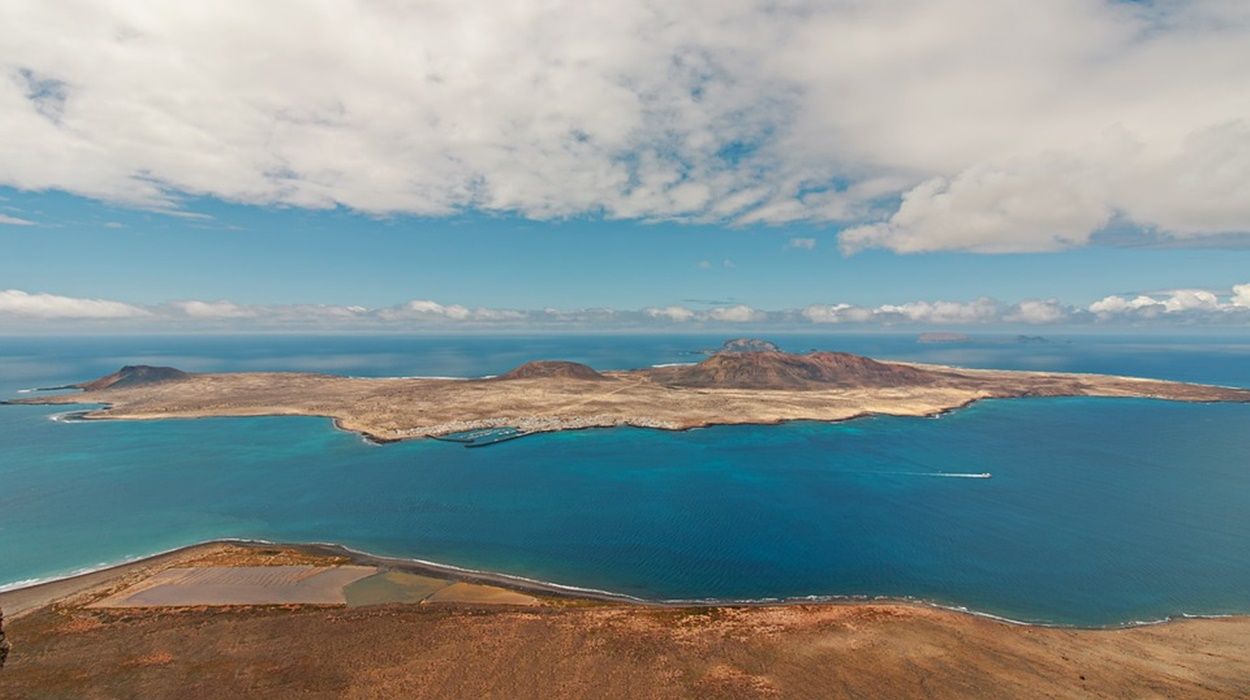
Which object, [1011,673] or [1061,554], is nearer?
[1011,673]

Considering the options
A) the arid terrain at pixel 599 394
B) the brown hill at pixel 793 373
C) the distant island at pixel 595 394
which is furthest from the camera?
the brown hill at pixel 793 373

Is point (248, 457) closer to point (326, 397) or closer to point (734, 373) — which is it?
point (326, 397)

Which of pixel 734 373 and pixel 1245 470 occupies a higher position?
pixel 734 373

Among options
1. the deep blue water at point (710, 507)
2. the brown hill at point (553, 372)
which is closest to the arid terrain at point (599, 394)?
the brown hill at point (553, 372)

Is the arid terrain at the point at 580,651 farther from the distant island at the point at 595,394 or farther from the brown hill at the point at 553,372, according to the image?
the brown hill at the point at 553,372

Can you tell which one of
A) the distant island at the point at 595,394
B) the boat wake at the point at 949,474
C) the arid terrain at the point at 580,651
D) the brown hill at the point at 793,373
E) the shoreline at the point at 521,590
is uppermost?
the brown hill at the point at 793,373

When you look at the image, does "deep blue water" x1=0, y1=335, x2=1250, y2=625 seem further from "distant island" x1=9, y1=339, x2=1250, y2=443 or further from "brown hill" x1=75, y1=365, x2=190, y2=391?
"brown hill" x1=75, y1=365, x2=190, y2=391

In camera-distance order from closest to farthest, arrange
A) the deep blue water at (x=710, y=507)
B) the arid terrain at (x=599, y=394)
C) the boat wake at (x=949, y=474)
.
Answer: the deep blue water at (x=710, y=507) < the boat wake at (x=949, y=474) < the arid terrain at (x=599, y=394)

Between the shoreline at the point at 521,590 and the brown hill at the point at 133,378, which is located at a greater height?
the brown hill at the point at 133,378

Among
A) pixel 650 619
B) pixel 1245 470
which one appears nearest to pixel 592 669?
pixel 650 619
